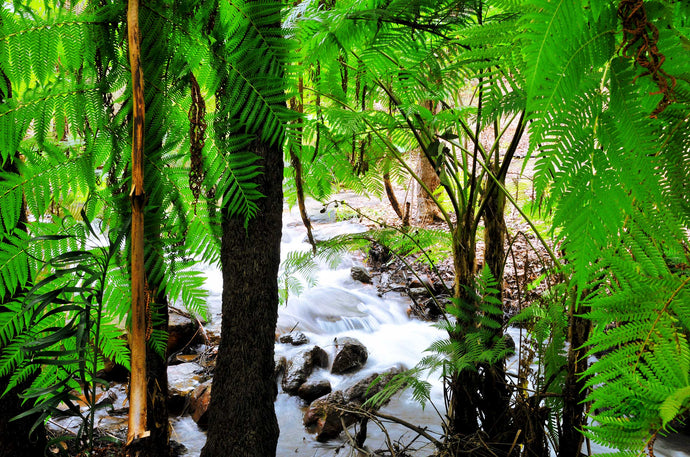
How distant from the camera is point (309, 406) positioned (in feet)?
12.1

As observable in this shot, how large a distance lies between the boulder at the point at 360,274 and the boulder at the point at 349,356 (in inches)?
69.3

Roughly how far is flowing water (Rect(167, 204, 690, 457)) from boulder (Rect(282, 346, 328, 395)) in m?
0.09

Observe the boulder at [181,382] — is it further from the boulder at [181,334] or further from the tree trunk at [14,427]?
the tree trunk at [14,427]

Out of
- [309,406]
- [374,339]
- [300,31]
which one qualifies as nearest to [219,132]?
[300,31]

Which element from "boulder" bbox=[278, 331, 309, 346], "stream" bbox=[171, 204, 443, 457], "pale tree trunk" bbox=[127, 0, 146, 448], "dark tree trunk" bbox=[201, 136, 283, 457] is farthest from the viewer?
"boulder" bbox=[278, 331, 309, 346]

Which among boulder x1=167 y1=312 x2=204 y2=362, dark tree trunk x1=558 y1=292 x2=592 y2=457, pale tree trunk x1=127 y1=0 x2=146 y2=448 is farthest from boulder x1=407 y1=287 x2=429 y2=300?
pale tree trunk x1=127 y1=0 x2=146 y2=448

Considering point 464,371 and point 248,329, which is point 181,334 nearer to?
point 248,329

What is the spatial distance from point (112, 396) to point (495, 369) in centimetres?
317

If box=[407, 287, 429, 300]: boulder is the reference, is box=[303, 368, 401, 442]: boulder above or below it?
below

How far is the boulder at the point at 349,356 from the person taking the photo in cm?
433

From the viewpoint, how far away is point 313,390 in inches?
151

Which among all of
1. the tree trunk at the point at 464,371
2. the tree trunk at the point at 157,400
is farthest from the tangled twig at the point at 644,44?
the tree trunk at the point at 157,400

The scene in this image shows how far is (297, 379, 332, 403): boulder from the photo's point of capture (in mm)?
3828

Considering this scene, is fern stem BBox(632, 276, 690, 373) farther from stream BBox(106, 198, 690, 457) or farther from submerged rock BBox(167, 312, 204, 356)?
submerged rock BBox(167, 312, 204, 356)
